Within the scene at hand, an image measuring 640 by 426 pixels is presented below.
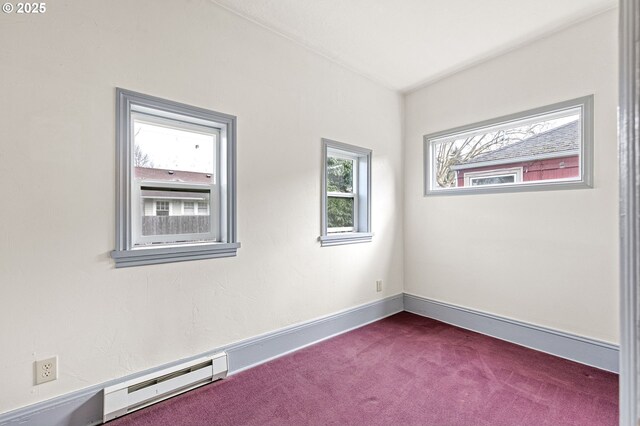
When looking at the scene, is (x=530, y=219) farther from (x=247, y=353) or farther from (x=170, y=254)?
(x=170, y=254)

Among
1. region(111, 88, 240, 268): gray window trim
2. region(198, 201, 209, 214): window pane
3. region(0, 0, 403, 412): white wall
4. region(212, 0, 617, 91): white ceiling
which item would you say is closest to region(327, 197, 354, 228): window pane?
region(0, 0, 403, 412): white wall

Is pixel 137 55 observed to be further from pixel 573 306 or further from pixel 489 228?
pixel 573 306

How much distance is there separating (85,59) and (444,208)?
3307mm

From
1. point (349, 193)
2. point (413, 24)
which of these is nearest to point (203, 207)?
point (349, 193)

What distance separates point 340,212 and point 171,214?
1701 mm

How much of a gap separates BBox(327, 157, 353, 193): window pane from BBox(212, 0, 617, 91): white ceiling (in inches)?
39.4

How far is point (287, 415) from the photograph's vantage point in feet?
5.97

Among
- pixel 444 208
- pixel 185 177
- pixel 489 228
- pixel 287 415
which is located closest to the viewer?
pixel 287 415

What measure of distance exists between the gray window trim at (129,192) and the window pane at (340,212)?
45.1 inches

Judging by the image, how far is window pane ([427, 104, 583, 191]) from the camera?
2.54m

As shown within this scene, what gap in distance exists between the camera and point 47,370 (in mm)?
1638

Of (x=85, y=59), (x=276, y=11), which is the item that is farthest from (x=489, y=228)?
(x=85, y=59)

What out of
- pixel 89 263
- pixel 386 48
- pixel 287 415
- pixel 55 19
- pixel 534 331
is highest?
pixel 386 48

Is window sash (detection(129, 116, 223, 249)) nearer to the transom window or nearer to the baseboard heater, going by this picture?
the baseboard heater
